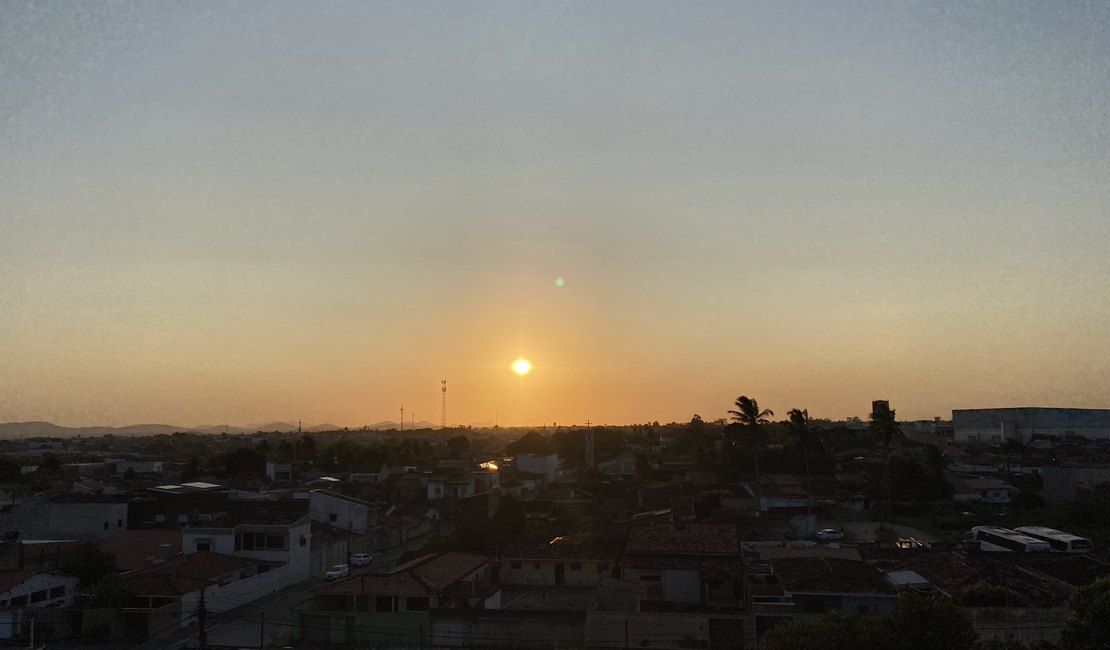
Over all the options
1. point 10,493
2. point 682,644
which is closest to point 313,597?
point 682,644

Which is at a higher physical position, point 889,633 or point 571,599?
point 889,633

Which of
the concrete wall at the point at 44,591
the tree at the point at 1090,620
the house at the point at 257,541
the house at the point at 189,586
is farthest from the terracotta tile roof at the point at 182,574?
the tree at the point at 1090,620

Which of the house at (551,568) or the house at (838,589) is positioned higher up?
the house at (838,589)

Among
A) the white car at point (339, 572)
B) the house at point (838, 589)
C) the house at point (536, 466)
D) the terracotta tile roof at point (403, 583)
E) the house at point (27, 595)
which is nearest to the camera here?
the house at point (838, 589)

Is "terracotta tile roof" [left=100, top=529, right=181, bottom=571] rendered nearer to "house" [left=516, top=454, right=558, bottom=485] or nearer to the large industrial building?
"house" [left=516, top=454, right=558, bottom=485]

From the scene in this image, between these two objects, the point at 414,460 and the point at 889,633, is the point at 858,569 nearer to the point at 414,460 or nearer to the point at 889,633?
the point at 889,633

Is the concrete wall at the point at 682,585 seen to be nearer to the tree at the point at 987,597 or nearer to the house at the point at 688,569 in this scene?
the house at the point at 688,569

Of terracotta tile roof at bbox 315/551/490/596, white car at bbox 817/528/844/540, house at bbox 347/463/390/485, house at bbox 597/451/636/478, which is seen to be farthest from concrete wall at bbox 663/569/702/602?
house at bbox 597/451/636/478

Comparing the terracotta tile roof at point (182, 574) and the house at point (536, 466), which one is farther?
the house at point (536, 466)
